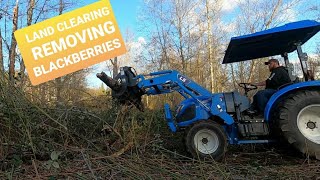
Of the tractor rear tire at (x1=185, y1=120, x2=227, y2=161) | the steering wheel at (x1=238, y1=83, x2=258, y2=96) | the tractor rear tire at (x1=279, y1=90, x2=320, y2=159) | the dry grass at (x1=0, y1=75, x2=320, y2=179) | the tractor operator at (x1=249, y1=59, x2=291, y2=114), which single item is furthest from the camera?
the steering wheel at (x1=238, y1=83, x2=258, y2=96)

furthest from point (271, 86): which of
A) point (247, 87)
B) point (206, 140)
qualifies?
point (206, 140)

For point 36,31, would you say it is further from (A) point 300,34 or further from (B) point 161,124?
(A) point 300,34

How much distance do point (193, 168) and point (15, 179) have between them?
239 centimetres

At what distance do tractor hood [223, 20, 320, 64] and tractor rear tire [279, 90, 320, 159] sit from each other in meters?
1.01

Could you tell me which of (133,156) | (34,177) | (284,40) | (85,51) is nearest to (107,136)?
(133,156)

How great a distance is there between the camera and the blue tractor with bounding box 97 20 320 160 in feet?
19.9

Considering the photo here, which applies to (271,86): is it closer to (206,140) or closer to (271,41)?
(271,41)

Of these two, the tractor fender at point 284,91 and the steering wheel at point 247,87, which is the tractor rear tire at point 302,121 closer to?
the tractor fender at point 284,91

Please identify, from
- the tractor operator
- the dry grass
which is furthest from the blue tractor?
the dry grass

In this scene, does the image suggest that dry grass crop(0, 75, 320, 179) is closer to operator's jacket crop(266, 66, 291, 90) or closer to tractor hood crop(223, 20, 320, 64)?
operator's jacket crop(266, 66, 291, 90)

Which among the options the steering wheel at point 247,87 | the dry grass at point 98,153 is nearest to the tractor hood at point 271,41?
the steering wheel at point 247,87

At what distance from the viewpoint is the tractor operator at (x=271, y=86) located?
652 centimetres

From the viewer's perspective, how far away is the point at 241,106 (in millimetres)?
6586

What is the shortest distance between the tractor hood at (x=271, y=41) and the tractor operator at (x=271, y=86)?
0.39 m
